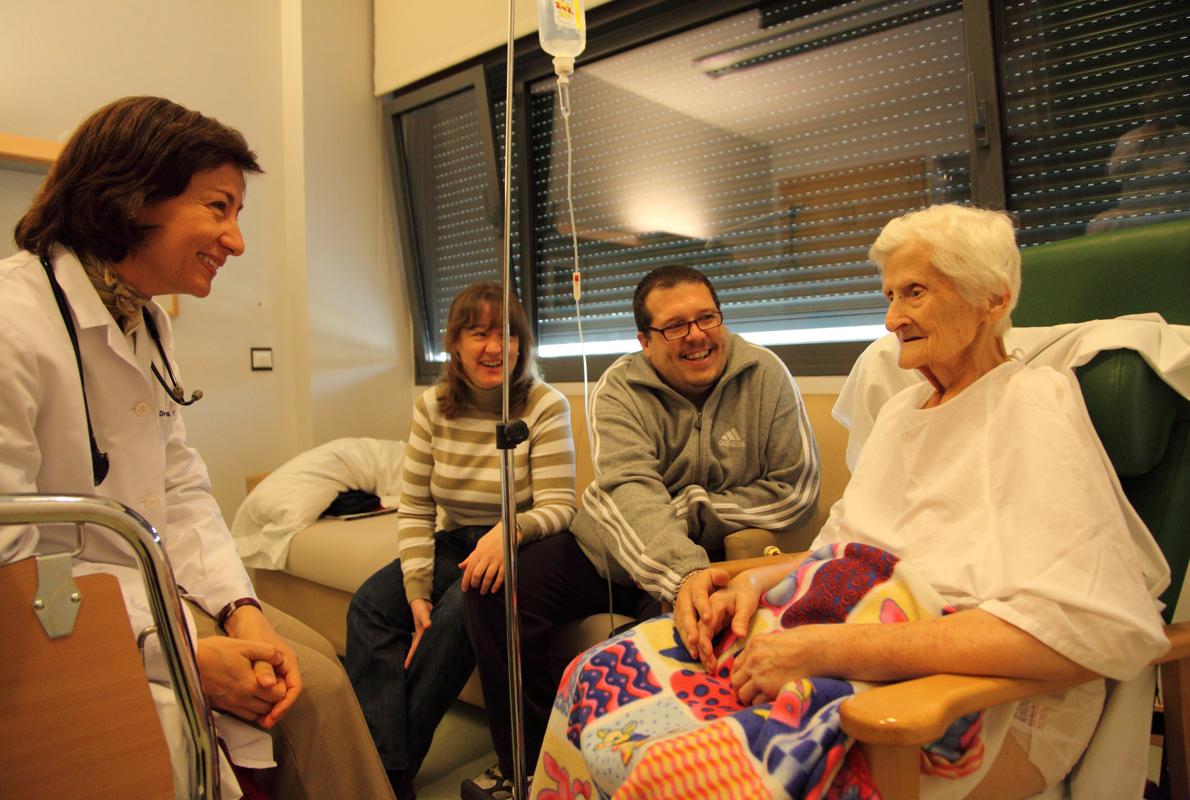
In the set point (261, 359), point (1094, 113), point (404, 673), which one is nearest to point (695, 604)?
point (404, 673)

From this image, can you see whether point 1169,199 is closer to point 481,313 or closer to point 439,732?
point 481,313

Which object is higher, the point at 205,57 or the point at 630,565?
the point at 205,57

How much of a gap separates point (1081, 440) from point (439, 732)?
1.88 metres

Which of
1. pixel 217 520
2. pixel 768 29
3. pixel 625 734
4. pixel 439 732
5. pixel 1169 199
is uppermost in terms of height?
pixel 768 29

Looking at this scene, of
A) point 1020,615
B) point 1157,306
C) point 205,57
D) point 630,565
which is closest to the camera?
point 1020,615

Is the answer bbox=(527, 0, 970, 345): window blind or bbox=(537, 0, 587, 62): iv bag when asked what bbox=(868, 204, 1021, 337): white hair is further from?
bbox=(527, 0, 970, 345): window blind

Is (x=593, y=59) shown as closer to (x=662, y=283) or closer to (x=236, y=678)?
(x=662, y=283)

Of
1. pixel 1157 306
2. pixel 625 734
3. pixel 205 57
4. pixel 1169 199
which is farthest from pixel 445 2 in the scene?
pixel 625 734

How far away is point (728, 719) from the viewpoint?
99 cm

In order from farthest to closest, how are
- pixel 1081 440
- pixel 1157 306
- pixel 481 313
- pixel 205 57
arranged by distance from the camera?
pixel 205 57, pixel 481 313, pixel 1157 306, pixel 1081 440

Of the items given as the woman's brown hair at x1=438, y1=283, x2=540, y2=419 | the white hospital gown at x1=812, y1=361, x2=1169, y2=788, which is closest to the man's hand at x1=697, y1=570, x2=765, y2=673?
the white hospital gown at x1=812, y1=361, x2=1169, y2=788

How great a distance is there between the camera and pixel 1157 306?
142 centimetres

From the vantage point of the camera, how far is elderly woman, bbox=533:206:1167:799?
1.00 meters

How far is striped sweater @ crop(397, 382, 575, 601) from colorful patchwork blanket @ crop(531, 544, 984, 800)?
2.43 feet
